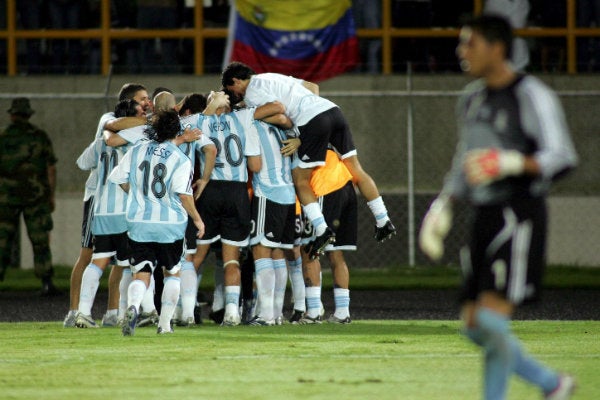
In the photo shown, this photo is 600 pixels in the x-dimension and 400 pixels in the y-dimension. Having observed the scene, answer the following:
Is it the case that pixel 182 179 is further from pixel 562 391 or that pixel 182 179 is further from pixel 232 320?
pixel 562 391

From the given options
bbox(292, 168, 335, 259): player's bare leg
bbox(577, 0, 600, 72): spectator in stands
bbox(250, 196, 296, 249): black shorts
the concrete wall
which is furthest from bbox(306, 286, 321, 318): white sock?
bbox(577, 0, 600, 72): spectator in stands

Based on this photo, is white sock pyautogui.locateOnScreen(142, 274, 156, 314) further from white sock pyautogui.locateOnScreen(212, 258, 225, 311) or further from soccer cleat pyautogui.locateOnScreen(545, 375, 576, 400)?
soccer cleat pyautogui.locateOnScreen(545, 375, 576, 400)

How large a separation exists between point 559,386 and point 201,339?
455 cm

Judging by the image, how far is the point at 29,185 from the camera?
50.6ft

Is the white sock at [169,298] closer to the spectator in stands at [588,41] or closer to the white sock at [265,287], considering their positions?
the white sock at [265,287]

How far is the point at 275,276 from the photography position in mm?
11820

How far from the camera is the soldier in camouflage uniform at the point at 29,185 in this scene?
1523cm

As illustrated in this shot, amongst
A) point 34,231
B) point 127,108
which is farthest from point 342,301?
point 34,231

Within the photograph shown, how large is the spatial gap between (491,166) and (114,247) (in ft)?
20.7

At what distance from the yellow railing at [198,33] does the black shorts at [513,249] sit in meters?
13.9

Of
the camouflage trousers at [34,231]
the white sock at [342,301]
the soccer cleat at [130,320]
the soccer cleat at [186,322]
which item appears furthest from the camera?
the camouflage trousers at [34,231]

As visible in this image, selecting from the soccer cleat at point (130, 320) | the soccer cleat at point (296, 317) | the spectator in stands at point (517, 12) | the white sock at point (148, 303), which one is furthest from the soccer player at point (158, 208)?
the spectator in stands at point (517, 12)

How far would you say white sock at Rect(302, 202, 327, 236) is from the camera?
1124cm

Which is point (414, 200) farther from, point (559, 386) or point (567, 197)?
point (559, 386)
